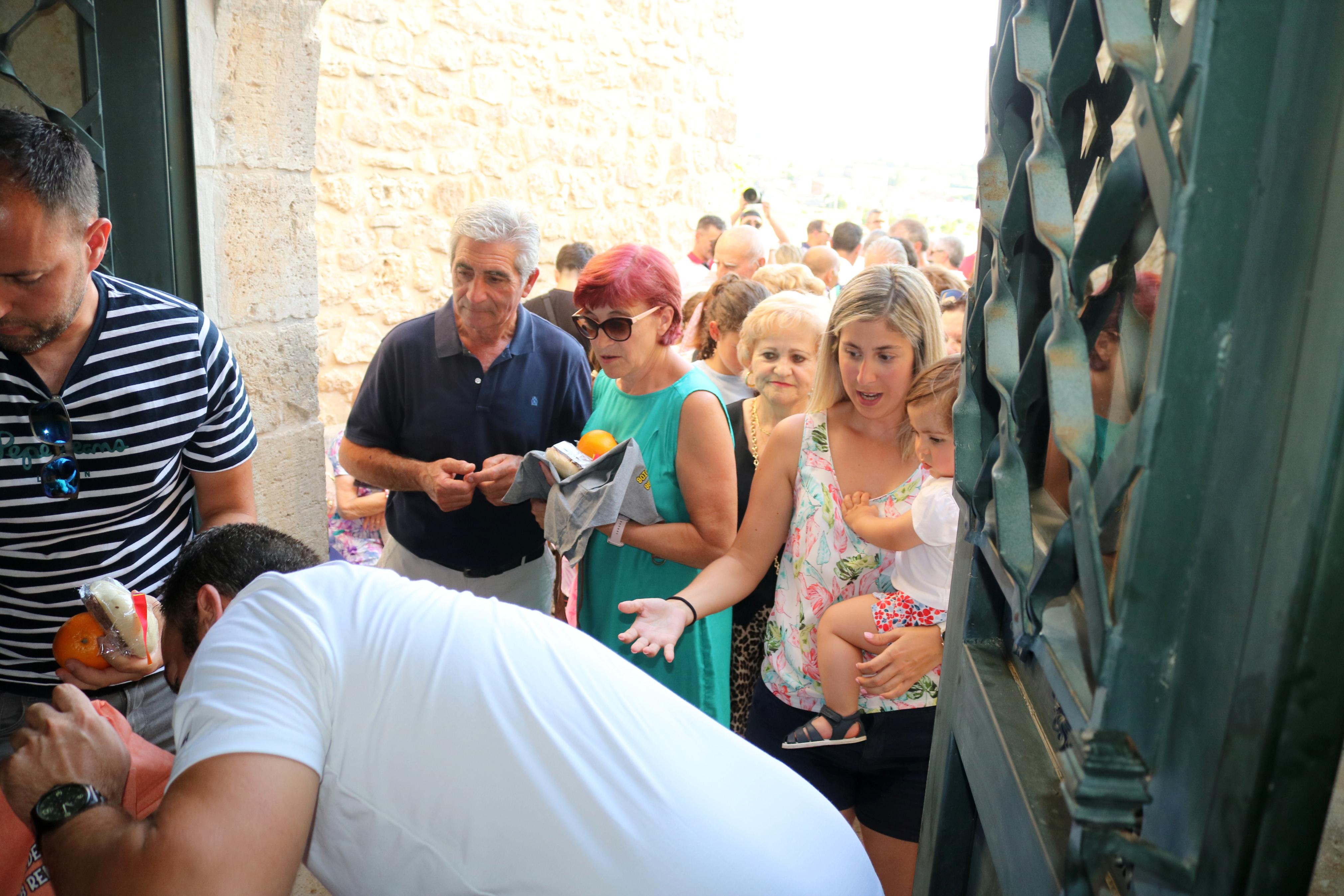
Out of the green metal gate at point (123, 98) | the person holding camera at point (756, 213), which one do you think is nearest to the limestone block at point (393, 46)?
the green metal gate at point (123, 98)

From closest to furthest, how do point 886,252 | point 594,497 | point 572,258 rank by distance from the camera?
point 594,497 → point 572,258 → point 886,252

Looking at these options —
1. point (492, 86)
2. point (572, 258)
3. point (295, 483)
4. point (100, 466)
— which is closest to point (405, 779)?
point (100, 466)

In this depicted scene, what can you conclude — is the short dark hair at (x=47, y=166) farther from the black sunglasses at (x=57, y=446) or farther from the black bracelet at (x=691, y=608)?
the black bracelet at (x=691, y=608)

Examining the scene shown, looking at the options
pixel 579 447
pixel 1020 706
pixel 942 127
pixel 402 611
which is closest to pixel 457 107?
pixel 579 447

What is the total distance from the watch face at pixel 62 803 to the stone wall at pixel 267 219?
4.93 feet

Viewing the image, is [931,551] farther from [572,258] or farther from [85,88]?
[572,258]

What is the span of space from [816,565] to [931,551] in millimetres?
288

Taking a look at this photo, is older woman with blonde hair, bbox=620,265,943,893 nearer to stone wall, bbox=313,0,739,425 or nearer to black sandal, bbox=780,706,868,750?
black sandal, bbox=780,706,868,750

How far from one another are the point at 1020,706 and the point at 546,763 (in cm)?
65

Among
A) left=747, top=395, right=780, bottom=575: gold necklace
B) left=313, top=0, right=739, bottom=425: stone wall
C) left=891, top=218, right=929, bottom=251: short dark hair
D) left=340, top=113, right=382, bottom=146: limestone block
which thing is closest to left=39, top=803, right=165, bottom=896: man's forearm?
left=747, top=395, right=780, bottom=575: gold necklace

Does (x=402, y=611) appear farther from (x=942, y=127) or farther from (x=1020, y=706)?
(x=942, y=127)

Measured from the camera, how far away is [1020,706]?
35.4 inches

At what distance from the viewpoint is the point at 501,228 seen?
9.31ft

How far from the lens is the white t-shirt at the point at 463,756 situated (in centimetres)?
122
